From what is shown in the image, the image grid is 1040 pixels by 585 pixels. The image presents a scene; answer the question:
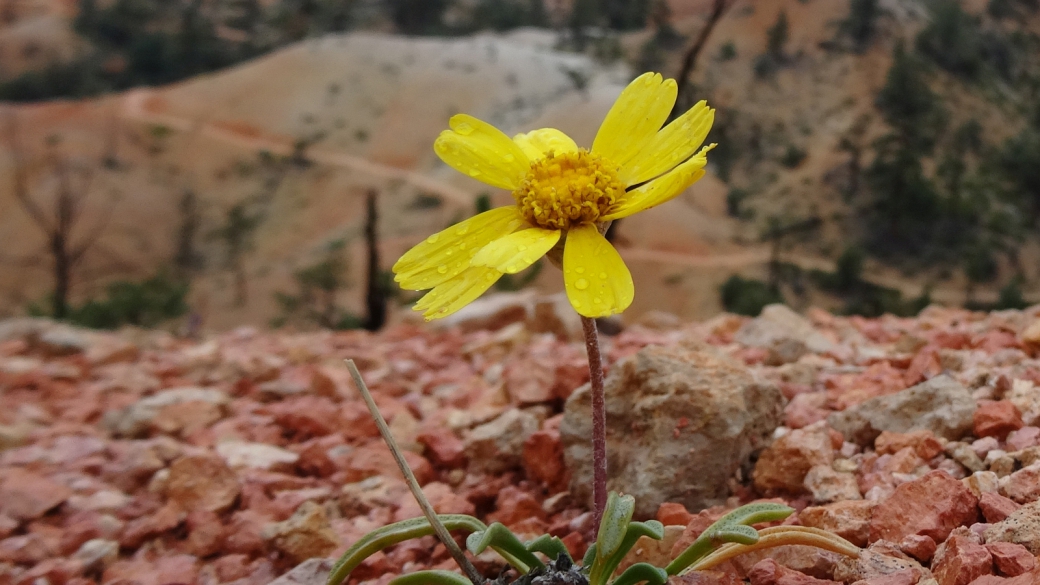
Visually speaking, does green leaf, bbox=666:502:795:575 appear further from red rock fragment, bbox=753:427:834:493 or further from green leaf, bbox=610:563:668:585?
red rock fragment, bbox=753:427:834:493

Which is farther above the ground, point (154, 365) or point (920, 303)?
point (154, 365)

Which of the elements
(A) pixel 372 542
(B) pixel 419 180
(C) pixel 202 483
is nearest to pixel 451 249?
(A) pixel 372 542

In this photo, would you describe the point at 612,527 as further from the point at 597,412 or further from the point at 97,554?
the point at 97,554

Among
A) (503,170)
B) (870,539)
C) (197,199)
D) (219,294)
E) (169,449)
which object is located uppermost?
(503,170)

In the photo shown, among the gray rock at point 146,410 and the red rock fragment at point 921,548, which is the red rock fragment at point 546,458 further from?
the gray rock at point 146,410

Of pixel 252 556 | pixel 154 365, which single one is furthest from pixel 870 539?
pixel 154 365

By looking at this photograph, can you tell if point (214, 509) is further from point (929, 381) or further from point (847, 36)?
point (847, 36)

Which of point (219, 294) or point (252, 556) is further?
point (219, 294)
